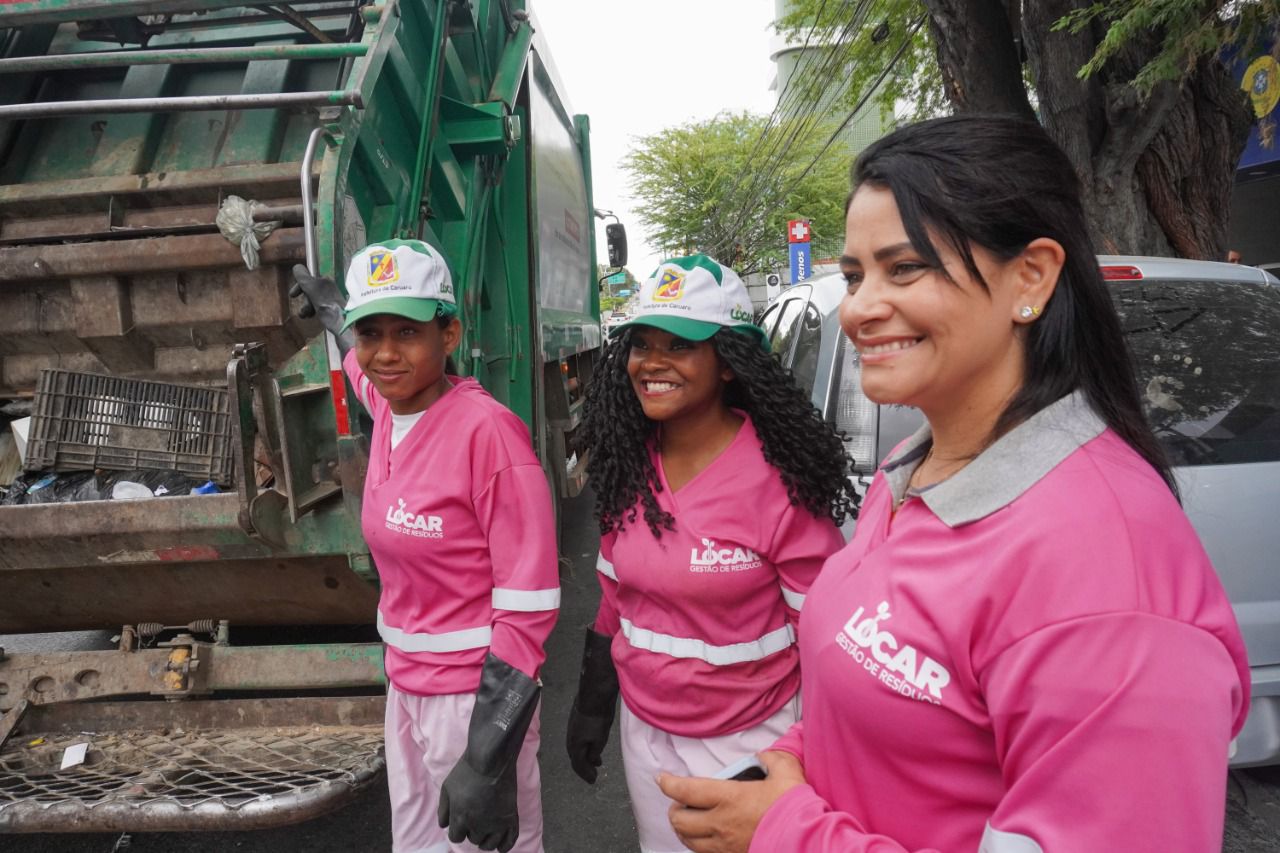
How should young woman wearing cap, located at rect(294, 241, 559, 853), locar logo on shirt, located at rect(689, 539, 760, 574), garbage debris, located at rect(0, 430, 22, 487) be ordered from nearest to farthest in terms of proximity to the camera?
locar logo on shirt, located at rect(689, 539, 760, 574), young woman wearing cap, located at rect(294, 241, 559, 853), garbage debris, located at rect(0, 430, 22, 487)

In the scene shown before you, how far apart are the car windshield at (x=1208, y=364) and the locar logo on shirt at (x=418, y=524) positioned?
6.21ft

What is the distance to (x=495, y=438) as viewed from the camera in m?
1.98

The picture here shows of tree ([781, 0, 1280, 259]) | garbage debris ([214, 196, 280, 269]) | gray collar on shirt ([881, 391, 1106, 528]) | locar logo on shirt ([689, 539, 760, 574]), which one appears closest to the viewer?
gray collar on shirt ([881, 391, 1106, 528])

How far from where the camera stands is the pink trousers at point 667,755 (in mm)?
1797

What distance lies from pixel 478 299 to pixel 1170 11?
3.49 meters

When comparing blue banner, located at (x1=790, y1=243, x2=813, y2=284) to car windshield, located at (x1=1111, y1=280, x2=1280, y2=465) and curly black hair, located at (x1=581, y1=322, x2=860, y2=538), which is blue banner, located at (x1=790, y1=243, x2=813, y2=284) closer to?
car windshield, located at (x1=1111, y1=280, x2=1280, y2=465)

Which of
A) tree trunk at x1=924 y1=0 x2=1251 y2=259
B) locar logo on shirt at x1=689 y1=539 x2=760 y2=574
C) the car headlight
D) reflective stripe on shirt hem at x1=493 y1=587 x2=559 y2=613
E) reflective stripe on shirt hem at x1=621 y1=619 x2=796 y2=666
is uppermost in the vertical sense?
tree trunk at x1=924 y1=0 x2=1251 y2=259

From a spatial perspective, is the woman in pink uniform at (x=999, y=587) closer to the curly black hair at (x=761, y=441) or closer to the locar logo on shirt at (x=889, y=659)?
the locar logo on shirt at (x=889, y=659)

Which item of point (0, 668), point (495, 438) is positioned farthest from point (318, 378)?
point (0, 668)

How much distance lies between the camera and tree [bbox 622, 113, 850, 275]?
27.6 meters

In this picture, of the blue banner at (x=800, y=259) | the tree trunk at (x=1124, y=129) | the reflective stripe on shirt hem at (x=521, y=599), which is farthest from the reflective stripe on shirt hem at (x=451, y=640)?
the blue banner at (x=800, y=259)

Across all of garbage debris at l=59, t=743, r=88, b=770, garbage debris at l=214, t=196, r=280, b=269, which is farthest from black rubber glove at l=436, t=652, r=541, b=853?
garbage debris at l=214, t=196, r=280, b=269

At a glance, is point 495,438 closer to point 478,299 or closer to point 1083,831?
point 1083,831

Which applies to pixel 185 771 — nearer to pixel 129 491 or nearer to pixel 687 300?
pixel 129 491
